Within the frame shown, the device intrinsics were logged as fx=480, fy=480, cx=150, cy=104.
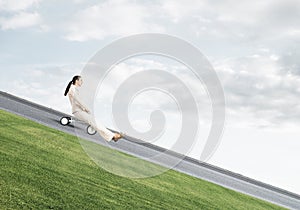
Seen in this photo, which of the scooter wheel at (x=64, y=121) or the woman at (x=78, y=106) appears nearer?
the woman at (x=78, y=106)

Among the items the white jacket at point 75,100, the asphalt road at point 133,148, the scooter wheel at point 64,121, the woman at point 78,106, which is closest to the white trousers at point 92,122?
the woman at point 78,106

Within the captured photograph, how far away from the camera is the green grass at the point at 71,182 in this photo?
1284 centimetres

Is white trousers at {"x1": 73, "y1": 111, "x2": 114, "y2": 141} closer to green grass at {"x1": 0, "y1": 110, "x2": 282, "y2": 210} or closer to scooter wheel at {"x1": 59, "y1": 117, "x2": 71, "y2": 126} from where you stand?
green grass at {"x1": 0, "y1": 110, "x2": 282, "y2": 210}

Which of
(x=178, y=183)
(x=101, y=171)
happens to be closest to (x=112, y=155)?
(x=178, y=183)

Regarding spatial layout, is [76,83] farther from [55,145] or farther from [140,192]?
[55,145]

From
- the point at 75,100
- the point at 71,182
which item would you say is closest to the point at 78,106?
the point at 75,100

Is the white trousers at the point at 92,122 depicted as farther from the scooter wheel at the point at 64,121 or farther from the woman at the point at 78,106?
the scooter wheel at the point at 64,121

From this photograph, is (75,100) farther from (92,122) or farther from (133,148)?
(133,148)

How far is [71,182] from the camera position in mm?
15000

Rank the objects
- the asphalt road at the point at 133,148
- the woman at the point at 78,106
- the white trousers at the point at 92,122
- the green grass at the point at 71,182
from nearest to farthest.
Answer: the green grass at the point at 71,182, the woman at the point at 78,106, the white trousers at the point at 92,122, the asphalt road at the point at 133,148

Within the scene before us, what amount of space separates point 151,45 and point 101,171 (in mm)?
6062

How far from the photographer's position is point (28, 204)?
1167 cm

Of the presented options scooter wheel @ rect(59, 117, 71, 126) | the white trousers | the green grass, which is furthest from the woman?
scooter wheel @ rect(59, 117, 71, 126)

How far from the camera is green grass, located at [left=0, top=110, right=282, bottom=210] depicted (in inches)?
505
